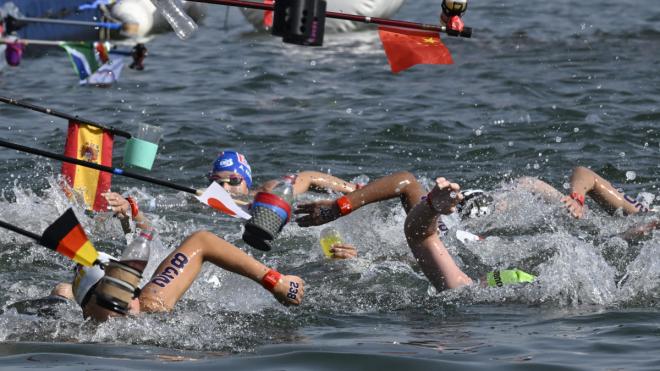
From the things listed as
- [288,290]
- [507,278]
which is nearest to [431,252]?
[507,278]

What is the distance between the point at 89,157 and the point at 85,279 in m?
2.87

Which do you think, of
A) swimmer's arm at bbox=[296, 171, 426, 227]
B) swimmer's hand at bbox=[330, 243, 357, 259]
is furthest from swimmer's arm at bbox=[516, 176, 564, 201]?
swimmer's hand at bbox=[330, 243, 357, 259]

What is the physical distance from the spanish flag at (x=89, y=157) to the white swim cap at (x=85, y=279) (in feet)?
8.70

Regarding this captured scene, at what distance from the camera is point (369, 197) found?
8.45m

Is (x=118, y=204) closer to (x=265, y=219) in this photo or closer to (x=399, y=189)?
(x=399, y=189)

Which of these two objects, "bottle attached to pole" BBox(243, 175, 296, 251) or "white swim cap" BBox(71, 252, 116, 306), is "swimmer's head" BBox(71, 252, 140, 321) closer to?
"white swim cap" BBox(71, 252, 116, 306)

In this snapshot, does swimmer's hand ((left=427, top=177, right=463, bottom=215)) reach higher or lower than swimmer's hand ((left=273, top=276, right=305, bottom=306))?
higher

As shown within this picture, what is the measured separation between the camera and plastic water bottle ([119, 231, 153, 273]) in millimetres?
6504

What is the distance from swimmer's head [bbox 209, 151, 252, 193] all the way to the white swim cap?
3619 millimetres

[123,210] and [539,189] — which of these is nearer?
[123,210]

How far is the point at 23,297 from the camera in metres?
8.35

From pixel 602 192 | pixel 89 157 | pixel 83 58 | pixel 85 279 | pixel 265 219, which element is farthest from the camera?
pixel 83 58

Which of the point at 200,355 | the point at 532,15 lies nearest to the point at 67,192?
the point at 200,355

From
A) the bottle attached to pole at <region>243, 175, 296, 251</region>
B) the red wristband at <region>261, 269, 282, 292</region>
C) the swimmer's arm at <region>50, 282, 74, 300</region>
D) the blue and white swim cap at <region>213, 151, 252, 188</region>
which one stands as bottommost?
the swimmer's arm at <region>50, 282, 74, 300</region>
